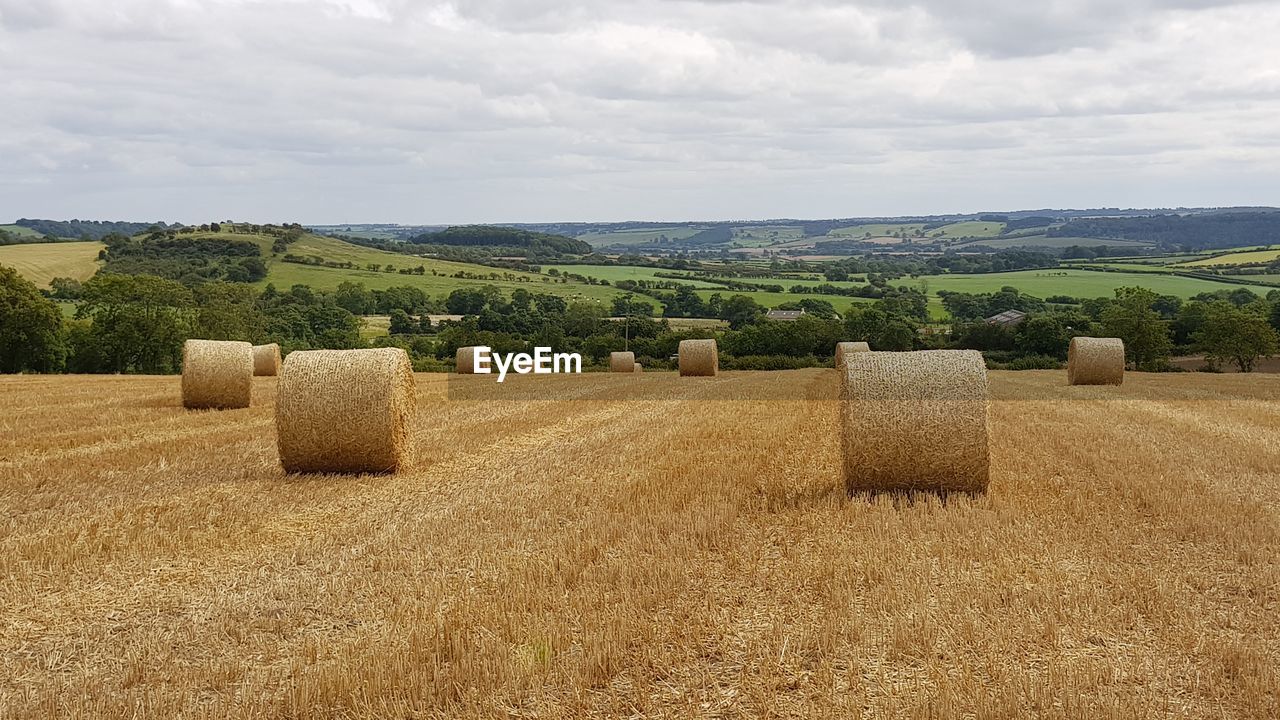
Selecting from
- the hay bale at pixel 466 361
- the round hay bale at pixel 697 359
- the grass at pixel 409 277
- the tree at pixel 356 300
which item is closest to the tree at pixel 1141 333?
the round hay bale at pixel 697 359

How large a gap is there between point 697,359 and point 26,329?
3164 cm

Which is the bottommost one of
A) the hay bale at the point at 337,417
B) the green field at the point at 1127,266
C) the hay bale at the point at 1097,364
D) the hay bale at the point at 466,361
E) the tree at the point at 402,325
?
the tree at the point at 402,325

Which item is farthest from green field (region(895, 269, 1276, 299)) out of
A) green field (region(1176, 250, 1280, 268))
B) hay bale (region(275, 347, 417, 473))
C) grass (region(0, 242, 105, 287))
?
grass (region(0, 242, 105, 287))

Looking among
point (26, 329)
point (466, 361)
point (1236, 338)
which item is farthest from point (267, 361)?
point (1236, 338)

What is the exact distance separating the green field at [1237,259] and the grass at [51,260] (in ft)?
369

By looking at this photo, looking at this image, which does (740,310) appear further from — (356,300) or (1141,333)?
(356,300)

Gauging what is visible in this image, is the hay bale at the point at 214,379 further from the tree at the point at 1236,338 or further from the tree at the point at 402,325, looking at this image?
the tree at the point at 402,325

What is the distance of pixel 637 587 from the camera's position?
7332 mm

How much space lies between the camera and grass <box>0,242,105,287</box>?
92.0m

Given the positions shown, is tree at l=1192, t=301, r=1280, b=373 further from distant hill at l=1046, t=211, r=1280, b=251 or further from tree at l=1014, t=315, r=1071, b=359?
distant hill at l=1046, t=211, r=1280, b=251

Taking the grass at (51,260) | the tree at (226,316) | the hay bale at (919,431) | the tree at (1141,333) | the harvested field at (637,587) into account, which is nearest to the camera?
the harvested field at (637,587)

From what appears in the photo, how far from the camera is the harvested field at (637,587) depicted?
5500mm

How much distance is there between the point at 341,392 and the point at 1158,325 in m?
50.1

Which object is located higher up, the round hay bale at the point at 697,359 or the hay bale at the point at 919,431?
the hay bale at the point at 919,431
